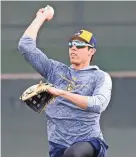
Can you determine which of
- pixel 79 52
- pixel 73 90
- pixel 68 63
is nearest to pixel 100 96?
pixel 73 90

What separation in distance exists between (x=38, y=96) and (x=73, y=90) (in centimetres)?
21

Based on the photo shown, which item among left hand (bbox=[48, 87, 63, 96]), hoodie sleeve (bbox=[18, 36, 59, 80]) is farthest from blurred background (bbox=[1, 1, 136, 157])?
left hand (bbox=[48, 87, 63, 96])

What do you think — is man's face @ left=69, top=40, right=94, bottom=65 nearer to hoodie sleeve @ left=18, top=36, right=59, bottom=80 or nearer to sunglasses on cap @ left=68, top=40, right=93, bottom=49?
sunglasses on cap @ left=68, top=40, right=93, bottom=49

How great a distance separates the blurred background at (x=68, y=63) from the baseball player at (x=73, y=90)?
223 cm

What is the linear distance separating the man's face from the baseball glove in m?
0.26

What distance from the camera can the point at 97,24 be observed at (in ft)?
18.6

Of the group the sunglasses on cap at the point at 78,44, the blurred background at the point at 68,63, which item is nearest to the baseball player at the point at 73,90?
the sunglasses on cap at the point at 78,44

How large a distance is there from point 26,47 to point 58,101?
34cm

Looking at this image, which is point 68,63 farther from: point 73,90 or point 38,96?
point 38,96

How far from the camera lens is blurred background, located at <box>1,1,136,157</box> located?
18.3ft

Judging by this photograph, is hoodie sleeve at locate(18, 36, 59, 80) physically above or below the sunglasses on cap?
below

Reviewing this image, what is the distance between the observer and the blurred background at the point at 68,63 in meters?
5.59

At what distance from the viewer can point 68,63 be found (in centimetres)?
565

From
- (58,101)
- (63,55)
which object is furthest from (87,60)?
(63,55)
